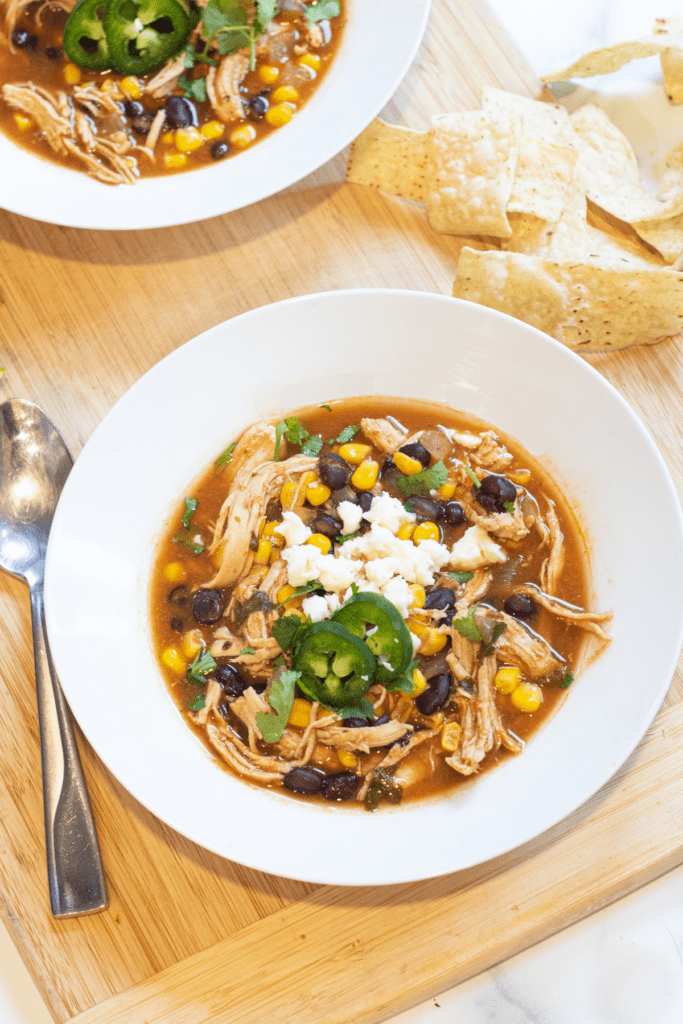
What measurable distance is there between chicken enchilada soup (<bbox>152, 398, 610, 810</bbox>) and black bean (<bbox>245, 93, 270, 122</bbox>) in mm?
1701

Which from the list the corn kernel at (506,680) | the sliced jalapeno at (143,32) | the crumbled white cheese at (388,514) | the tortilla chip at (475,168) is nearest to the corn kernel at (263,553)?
the crumbled white cheese at (388,514)

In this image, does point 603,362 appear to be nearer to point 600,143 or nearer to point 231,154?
point 600,143

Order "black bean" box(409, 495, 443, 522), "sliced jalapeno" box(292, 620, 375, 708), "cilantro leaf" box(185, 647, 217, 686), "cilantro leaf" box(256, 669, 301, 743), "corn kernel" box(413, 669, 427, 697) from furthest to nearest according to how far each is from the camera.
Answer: "black bean" box(409, 495, 443, 522) → "cilantro leaf" box(185, 647, 217, 686) → "corn kernel" box(413, 669, 427, 697) → "cilantro leaf" box(256, 669, 301, 743) → "sliced jalapeno" box(292, 620, 375, 708)

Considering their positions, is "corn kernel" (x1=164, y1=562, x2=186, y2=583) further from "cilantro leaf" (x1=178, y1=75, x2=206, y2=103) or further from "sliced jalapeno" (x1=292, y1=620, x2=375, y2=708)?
"cilantro leaf" (x1=178, y1=75, x2=206, y2=103)

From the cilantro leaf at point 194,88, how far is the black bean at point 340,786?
3.63 meters

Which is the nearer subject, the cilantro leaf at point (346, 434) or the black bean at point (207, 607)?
the black bean at point (207, 607)

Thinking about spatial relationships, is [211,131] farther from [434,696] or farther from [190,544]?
[434,696]

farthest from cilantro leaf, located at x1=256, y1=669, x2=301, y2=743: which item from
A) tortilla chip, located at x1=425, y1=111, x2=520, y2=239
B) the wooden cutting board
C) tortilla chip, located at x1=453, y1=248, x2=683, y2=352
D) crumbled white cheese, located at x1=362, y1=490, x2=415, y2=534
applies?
tortilla chip, located at x1=425, y1=111, x2=520, y2=239

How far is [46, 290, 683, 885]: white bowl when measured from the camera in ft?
12.2

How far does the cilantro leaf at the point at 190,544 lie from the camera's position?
4207 millimetres

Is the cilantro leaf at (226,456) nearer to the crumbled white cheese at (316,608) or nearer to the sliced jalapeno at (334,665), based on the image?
the crumbled white cheese at (316,608)

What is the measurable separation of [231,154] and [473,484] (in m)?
2.21

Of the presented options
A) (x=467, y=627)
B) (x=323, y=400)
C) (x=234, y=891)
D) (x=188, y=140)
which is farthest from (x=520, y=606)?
(x=188, y=140)

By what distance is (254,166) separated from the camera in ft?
14.6
